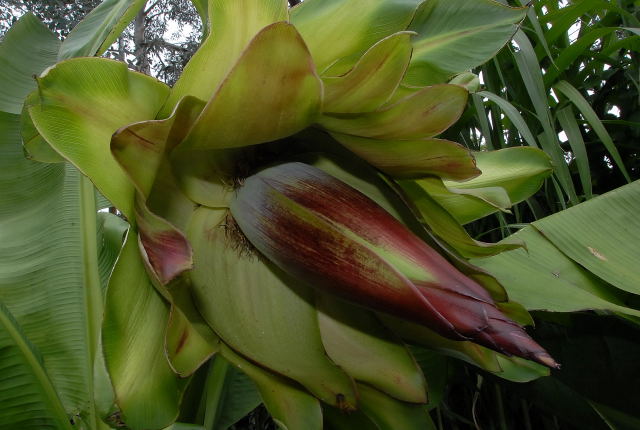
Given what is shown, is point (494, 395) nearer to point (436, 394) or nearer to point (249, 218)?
point (436, 394)

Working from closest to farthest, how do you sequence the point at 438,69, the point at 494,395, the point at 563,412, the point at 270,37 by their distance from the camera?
1. the point at 270,37
2. the point at 438,69
3. the point at 563,412
4. the point at 494,395

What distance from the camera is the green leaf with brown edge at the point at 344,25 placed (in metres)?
0.30

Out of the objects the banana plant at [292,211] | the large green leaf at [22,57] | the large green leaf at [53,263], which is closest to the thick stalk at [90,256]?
the large green leaf at [53,263]

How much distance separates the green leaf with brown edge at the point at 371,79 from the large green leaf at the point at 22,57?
38 centimetres

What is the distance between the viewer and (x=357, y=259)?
259mm

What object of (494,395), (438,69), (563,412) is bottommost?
(494,395)

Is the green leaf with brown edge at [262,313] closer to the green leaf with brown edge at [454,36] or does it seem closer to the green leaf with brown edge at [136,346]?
the green leaf with brown edge at [136,346]

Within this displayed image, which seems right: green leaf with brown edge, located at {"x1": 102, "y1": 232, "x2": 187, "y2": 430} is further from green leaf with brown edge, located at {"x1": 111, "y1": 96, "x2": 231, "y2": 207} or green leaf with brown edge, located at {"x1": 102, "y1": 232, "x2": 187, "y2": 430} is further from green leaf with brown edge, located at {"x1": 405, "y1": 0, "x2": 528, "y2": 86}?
green leaf with brown edge, located at {"x1": 405, "y1": 0, "x2": 528, "y2": 86}

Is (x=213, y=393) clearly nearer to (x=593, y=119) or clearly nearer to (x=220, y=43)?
(x=220, y=43)

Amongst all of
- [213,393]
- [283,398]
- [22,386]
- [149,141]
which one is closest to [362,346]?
[283,398]

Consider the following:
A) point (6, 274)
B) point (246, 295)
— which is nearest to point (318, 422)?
point (246, 295)

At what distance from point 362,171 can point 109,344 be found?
17 cm

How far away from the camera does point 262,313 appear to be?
29cm

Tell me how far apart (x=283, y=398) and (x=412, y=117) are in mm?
179
